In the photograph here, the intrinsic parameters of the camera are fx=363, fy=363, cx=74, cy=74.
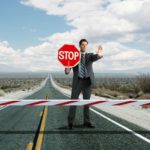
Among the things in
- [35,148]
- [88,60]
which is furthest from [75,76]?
[35,148]

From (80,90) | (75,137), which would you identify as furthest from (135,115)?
(75,137)

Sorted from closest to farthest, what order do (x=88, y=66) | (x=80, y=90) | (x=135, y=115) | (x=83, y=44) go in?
(x=83, y=44) < (x=88, y=66) < (x=80, y=90) < (x=135, y=115)

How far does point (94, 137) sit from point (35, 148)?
1953mm

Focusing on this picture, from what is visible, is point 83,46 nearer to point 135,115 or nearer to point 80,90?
point 80,90

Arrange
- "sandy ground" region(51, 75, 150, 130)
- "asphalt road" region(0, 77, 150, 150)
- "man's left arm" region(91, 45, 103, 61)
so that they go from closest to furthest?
"asphalt road" region(0, 77, 150, 150)
"man's left arm" region(91, 45, 103, 61)
"sandy ground" region(51, 75, 150, 130)

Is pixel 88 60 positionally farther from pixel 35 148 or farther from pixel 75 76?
pixel 35 148

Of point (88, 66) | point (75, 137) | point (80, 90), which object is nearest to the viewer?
point (75, 137)

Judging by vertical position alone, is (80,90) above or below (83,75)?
below

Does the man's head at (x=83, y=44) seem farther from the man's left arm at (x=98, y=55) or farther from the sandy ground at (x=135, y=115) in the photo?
the sandy ground at (x=135, y=115)

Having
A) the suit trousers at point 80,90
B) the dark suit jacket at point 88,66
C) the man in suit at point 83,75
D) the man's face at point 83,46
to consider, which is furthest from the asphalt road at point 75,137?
the man's face at point 83,46

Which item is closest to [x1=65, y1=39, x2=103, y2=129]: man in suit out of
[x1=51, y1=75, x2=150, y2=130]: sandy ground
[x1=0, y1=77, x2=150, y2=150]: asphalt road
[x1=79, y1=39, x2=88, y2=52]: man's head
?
[x1=79, y1=39, x2=88, y2=52]: man's head

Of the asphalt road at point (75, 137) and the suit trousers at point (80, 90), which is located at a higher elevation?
the suit trousers at point (80, 90)

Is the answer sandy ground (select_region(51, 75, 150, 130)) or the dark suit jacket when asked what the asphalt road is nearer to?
the dark suit jacket

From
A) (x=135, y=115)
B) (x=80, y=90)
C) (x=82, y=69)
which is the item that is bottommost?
(x=135, y=115)
